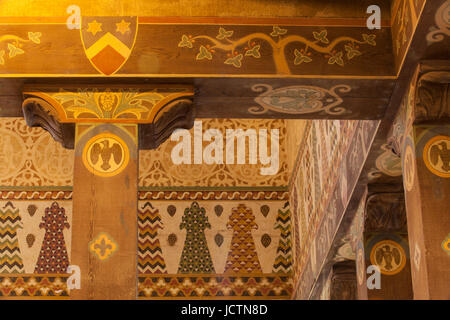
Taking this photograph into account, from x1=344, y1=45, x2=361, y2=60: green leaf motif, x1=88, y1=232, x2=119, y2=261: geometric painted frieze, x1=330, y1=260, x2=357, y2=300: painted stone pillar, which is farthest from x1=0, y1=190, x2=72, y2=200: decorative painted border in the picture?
x1=344, y1=45, x2=361, y2=60: green leaf motif

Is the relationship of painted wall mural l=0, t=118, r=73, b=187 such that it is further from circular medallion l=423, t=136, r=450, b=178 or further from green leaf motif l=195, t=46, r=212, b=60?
circular medallion l=423, t=136, r=450, b=178

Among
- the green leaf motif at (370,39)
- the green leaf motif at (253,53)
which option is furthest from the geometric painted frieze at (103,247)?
the green leaf motif at (370,39)

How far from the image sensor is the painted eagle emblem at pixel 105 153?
4410mm

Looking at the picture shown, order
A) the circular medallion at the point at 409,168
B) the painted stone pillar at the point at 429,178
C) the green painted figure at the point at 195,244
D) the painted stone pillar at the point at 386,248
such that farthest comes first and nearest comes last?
the green painted figure at the point at 195,244
the painted stone pillar at the point at 386,248
the circular medallion at the point at 409,168
the painted stone pillar at the point at 429,178

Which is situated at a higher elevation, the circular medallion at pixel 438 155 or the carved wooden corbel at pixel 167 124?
the carved wooden corbel at pixel 167 124

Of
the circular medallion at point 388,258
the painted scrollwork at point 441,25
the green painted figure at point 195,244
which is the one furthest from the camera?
the green painted figure at point 195,244

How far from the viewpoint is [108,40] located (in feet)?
14.9

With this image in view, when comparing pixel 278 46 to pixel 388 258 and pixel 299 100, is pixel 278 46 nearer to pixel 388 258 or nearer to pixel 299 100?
pixel 299 100

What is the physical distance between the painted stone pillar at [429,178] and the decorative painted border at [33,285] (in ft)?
21.0

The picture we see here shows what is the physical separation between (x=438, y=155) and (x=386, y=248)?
5.92 feet

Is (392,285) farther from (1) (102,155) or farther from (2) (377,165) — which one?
(1) (102,155)

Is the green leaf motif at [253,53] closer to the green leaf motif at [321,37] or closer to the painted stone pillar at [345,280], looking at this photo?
the green leaf motif at [321,37]

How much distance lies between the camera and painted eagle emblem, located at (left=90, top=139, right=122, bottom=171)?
4.41 meters

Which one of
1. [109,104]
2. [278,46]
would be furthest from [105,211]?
[278,46]
